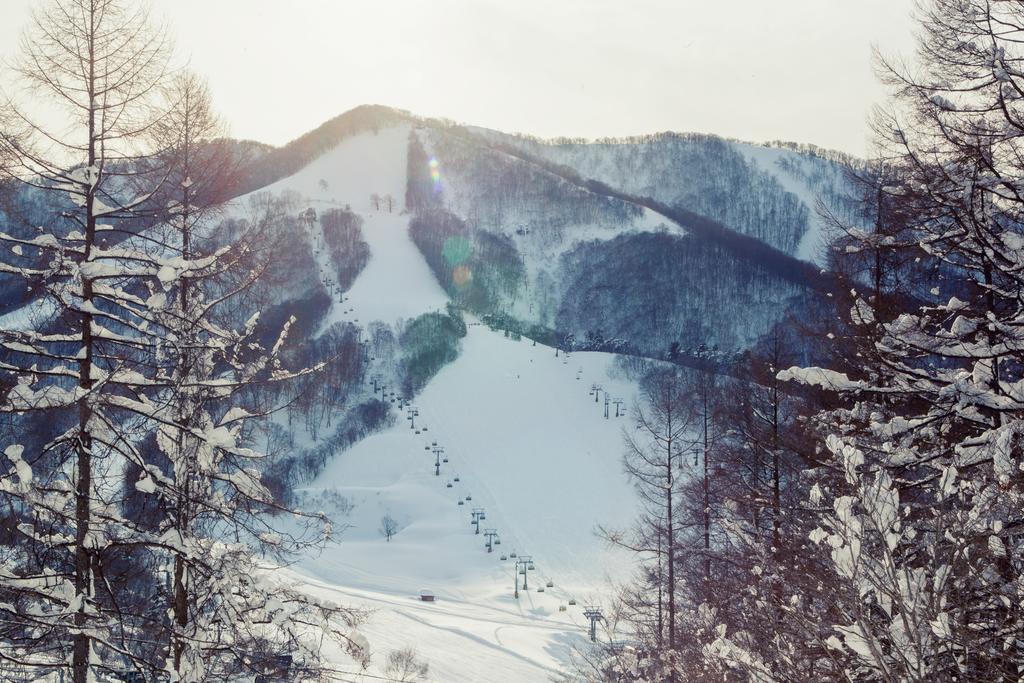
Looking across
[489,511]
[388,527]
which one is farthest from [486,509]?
[388,527]

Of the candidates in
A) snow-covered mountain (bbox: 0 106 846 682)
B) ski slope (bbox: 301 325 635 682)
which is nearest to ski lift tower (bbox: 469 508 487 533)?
snow-covered mountain (bbox: 0 106 846 682)

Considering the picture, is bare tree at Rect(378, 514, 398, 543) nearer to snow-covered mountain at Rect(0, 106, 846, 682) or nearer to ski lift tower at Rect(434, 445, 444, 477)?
snow-covered mountain at Rect(0, 106, 846, 682)

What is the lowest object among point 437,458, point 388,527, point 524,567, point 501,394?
point 388,527

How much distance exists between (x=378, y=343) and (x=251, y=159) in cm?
11386

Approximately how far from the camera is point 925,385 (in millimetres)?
5691

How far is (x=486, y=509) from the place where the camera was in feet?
234

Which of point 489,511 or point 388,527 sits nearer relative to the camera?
point 489,511

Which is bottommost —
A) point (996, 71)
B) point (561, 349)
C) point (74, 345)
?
point (561, 349)

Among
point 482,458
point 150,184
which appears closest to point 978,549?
point 150,184

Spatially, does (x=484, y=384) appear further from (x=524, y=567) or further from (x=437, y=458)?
(x=524, y=567)

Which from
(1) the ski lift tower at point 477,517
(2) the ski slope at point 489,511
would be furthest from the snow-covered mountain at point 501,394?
(1) the ski lift tower at point 477,517

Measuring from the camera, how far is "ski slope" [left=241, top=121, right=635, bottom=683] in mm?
36344

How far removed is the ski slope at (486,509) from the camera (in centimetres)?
3634

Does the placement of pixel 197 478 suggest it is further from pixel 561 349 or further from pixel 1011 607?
pixel 561 349
